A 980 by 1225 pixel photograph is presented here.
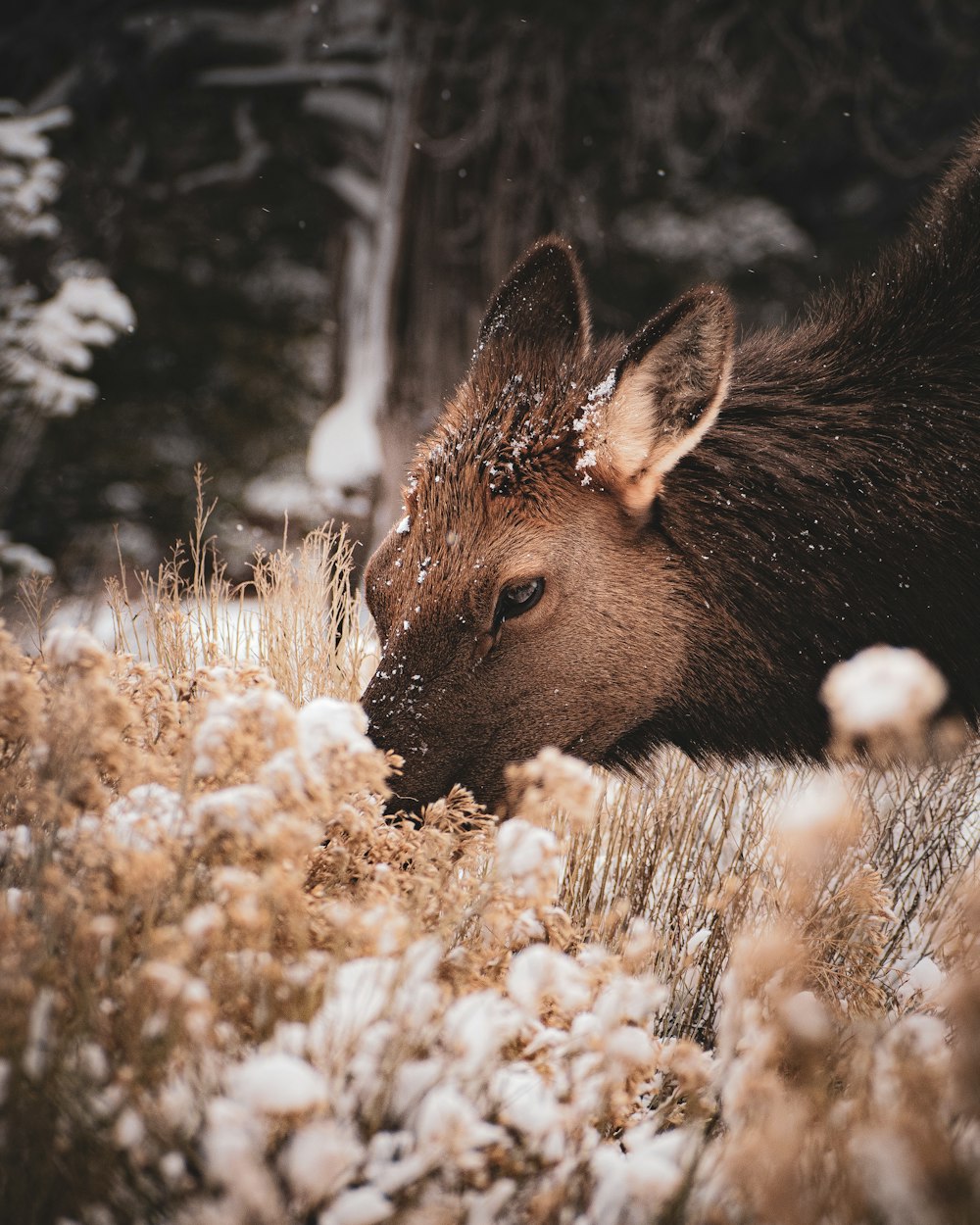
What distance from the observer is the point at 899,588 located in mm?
3000

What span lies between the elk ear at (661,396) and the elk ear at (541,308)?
58 centimetres

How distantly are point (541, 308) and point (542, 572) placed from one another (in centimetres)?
112

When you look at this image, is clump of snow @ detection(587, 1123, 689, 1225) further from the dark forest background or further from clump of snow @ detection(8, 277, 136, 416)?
clump of snow @ detection(8, 277, 136, 416)

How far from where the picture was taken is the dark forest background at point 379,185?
27.6 feet

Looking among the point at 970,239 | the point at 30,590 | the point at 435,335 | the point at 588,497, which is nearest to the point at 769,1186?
the point at 588,497

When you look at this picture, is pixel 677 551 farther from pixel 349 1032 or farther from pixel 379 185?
pixel 379 185

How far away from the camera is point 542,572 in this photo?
2.94 m

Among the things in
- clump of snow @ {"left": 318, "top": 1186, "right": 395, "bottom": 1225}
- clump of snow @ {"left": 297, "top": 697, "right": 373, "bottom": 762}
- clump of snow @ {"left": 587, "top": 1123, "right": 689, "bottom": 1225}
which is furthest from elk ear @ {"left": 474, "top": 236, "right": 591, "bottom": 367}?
clump of snow @ {"left": 318, "top": 1186, "right": 395, "bottom": 1225}

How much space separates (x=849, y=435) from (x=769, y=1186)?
7.48 ft

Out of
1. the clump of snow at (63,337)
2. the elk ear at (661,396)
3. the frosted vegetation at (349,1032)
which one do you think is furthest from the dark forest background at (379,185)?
the frosted vegetation at (349,1032)

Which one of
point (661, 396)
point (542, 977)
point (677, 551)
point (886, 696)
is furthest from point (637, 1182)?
point (661, 396)

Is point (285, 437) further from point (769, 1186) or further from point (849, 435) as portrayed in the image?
point (769, 1186)

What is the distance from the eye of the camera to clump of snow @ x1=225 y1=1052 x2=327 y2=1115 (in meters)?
1.39

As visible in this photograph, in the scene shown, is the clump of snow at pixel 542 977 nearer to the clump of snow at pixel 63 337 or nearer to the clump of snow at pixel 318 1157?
the clump of snow at pixel 318 1157
